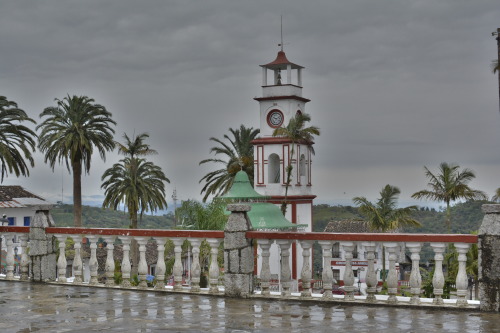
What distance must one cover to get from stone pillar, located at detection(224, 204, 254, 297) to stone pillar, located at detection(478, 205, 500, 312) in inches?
145

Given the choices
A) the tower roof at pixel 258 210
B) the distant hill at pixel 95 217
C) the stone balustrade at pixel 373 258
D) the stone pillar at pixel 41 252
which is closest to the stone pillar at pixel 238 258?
the stone balustrade at pixel 373 258

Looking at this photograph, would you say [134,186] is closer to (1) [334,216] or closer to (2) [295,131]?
(2) [295,131]

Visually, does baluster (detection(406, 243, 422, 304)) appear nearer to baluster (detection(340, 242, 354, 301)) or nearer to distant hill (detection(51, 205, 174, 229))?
baluster (detection(340, 242, 354, 301))

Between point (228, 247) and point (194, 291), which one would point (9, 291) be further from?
point (228, 247)

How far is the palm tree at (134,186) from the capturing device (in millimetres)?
64312

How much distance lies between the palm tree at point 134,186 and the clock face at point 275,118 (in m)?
14.7

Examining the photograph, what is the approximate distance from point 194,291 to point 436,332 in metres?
4.72

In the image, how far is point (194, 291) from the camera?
1175 centimetres

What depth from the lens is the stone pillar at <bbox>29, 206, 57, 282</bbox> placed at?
13617 millimetres

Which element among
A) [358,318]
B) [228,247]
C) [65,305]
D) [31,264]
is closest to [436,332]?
[358,318]

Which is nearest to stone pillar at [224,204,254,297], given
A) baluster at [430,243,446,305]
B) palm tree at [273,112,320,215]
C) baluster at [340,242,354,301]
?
baluster at [340,242,354,301]

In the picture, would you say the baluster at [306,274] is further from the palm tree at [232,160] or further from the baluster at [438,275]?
the palm tree at [232,160]

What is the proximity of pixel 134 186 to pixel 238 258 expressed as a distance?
5391 cm

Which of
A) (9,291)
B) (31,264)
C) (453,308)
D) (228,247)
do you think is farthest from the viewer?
(31,264)
